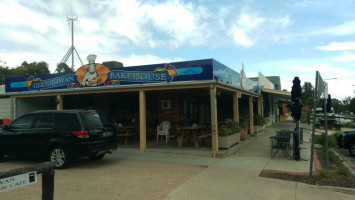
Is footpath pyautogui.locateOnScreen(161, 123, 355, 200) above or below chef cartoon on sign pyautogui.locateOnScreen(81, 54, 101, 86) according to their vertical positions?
below

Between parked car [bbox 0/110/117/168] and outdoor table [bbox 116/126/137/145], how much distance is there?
346 cm

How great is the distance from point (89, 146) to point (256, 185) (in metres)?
4.29

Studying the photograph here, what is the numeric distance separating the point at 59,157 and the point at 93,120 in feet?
4.35

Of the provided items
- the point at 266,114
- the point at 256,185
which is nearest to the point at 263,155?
the point at 256,185

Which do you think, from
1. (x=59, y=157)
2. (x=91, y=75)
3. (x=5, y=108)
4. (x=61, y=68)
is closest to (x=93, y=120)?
(x=59, y=157)

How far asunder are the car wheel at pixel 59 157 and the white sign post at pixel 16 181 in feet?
15.6

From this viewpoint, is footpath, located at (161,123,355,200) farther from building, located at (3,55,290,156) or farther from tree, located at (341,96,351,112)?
tree, located at (341,96,351,112)

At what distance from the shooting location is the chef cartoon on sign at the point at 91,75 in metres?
11.1

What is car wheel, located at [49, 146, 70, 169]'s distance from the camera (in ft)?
24.0

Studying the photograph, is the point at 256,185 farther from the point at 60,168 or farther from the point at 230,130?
the point at 60,168

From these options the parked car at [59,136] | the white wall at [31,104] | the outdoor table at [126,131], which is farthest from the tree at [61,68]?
the parked car at [59,136]

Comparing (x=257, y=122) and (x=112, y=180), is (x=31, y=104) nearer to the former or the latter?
(x=112, y=180)

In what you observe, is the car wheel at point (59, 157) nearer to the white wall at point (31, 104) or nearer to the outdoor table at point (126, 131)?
the outdoor table at point (126, 131)

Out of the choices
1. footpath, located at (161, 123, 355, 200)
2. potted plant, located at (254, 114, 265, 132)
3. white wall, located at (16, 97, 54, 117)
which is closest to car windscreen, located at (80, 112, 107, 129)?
footpath, located at (161, 123, 355, 200)
